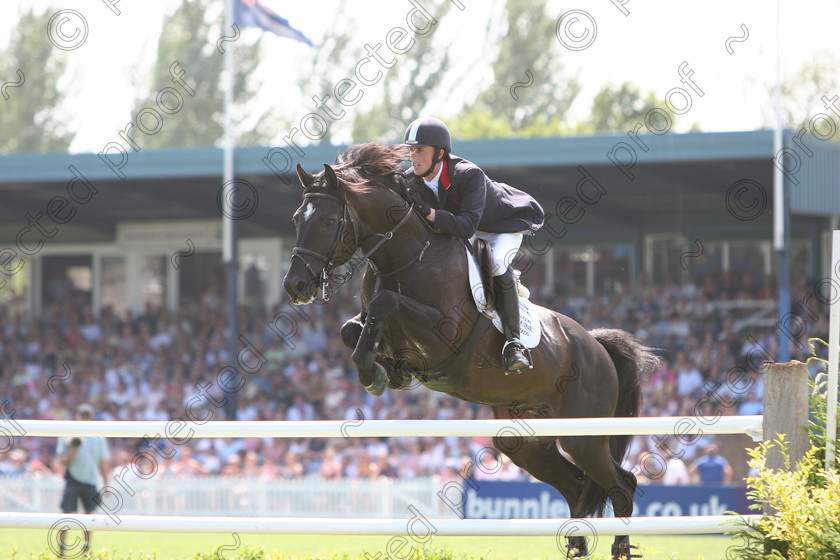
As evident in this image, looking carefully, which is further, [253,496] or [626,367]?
[253,496]

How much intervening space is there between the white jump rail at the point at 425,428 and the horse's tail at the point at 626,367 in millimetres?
1872

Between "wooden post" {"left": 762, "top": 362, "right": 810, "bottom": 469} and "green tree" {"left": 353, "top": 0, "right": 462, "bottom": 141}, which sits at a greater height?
"green tree" {"left": 353, "top": 0, "right": 462, "bottom": 141}

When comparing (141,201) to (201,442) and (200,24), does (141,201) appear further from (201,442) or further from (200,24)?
(200,24)

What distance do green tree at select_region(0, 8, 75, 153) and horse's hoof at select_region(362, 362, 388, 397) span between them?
35022 mm

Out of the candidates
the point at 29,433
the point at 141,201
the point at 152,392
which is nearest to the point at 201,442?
the point at 152,392

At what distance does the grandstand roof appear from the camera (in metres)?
14.1

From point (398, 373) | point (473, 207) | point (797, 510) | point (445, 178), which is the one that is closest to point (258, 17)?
point (445, 178)

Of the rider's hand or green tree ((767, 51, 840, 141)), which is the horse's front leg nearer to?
the rider's hand

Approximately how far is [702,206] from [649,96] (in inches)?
862

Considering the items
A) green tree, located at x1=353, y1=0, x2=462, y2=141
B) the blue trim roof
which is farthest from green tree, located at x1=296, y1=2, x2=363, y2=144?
the blue trim roof

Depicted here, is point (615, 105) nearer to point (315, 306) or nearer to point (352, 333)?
point (315, 306)

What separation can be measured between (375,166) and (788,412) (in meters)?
2.53

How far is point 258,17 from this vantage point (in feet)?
46.6

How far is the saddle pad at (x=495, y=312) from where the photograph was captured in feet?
16.9
